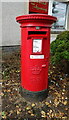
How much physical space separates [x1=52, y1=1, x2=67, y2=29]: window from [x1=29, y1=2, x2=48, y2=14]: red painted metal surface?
50 centimetres

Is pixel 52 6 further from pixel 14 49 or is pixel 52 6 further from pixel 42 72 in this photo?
pixel 42 72

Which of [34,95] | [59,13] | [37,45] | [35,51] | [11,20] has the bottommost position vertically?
[34,95]

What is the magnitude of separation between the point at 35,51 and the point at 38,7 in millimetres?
5067

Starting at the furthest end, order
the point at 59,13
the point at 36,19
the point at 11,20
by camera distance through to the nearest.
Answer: the point at 59,13 < the point at 11,20 < the point at 36,19

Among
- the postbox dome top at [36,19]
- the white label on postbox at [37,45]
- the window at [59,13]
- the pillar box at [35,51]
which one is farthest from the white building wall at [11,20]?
the white label on postbox at [37,45]

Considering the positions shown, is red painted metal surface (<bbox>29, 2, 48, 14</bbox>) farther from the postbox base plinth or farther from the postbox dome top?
the postbox base plinth

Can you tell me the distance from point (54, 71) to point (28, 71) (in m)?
1.83

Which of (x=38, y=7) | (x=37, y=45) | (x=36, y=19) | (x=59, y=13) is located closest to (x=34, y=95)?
(x=37, y=45)

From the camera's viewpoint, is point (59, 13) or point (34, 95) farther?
point (59, 13)

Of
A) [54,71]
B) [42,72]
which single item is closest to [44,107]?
[42,72]

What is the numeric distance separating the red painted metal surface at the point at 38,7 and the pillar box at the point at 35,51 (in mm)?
4551

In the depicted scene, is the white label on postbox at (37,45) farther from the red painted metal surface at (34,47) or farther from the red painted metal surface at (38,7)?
the red painted metal surface at (38,7)

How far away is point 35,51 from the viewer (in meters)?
2.08

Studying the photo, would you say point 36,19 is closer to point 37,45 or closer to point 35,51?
point 37,45
